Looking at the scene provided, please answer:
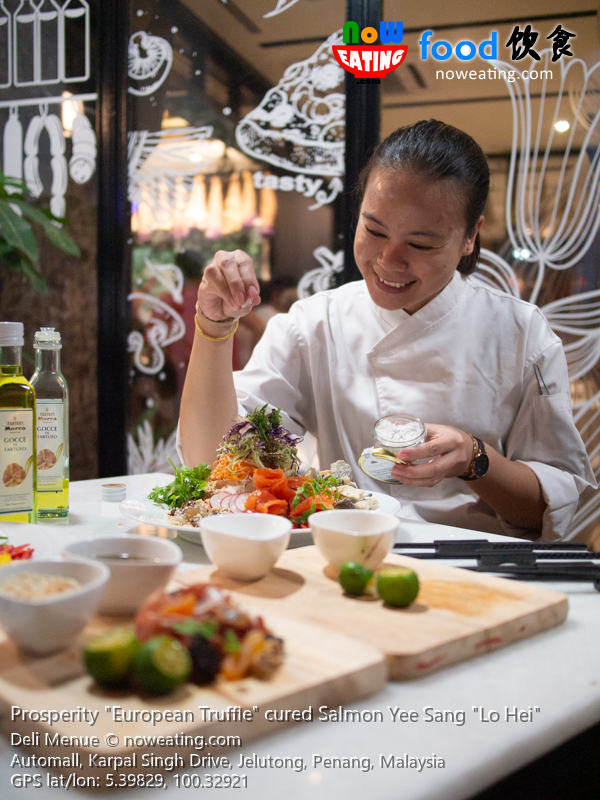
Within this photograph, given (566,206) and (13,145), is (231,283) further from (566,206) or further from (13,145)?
(13,145)

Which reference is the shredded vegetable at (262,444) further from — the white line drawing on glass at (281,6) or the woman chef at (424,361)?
the white line drawing on glass at (281,6)

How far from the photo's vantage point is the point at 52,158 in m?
3.87

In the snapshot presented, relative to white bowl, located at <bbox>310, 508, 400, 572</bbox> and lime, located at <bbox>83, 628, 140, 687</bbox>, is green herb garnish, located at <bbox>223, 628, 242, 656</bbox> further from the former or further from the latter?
white bowl, located at <bbox>310, 508, 400, 572</bbox>

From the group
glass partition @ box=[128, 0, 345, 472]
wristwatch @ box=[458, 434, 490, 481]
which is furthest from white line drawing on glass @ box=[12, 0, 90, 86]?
wristwatch @ box=[458, 434, 490, 481]

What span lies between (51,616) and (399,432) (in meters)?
0.95

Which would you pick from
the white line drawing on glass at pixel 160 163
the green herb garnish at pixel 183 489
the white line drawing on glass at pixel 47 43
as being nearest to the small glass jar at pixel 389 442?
the green herb garnish at pixel 183 489

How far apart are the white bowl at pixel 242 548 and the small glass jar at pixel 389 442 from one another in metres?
0.54

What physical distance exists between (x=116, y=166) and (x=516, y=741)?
3719 millimetres

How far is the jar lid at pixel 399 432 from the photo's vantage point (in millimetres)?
1419

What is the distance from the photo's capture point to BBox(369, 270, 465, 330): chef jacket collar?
1923mm

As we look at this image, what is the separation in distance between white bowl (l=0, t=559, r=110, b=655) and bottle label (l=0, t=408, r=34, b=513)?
1.87 ft

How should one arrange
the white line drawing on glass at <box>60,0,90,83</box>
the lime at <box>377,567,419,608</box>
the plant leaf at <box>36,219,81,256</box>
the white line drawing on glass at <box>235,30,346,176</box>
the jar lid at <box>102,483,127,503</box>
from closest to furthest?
the lime at <box>377,567,419,608</box> < the jar lid at <box>102,483,127,503</box> < the plant leaf at <box>36,219,81,256</box> < the white line drawing on glass at <box>235,30,346,176</box> < the white line drawing on glass at <box>60,0,90,83</box>

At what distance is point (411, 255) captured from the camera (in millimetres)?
1749

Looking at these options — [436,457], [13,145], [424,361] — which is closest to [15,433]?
[436,457]
